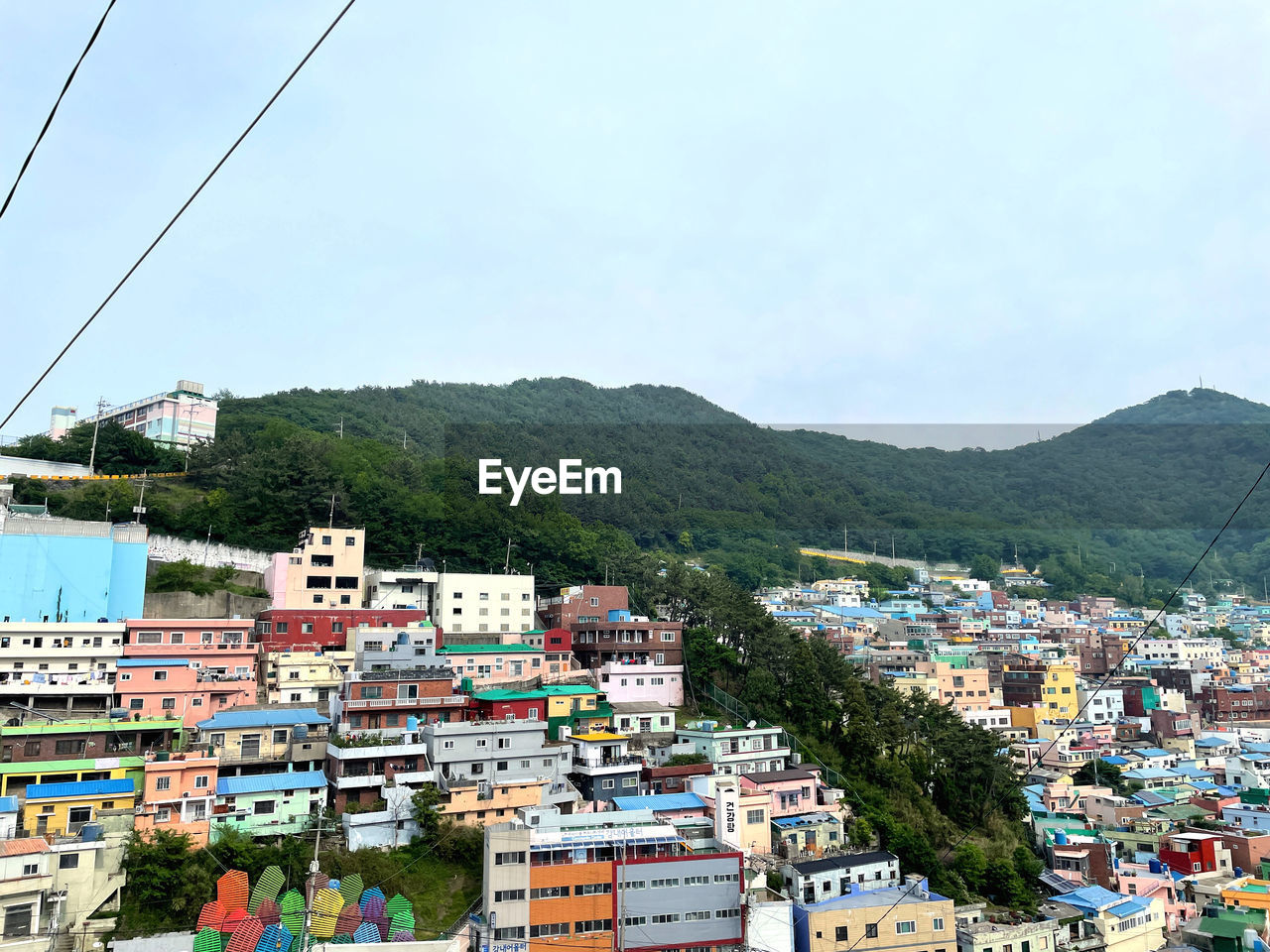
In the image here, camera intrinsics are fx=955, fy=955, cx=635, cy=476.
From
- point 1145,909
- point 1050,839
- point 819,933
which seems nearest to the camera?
point 819,933

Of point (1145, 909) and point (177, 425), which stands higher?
point (177, 425)

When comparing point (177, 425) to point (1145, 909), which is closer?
point (1145, 909)

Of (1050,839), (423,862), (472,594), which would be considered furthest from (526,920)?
(1050,839)

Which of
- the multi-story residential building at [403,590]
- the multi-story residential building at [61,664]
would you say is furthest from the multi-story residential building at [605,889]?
the multi-story residential building at [403,590]

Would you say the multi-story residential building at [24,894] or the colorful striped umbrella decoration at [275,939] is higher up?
the multi-story residential building at [24,894]

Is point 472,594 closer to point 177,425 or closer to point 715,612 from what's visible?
point 715,612

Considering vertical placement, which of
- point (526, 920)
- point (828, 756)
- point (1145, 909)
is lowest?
point (1145, 909)

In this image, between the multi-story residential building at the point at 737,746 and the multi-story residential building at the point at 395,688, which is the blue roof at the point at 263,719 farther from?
the multi-story residential building at the point at 737,746

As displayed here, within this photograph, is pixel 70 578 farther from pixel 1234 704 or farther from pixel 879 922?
pixel 1234 704
